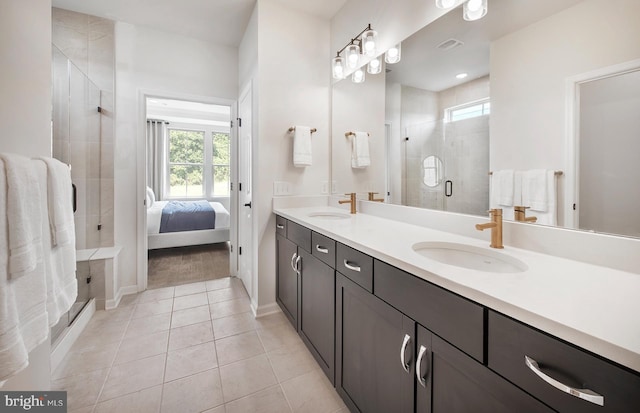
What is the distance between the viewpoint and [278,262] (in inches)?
89.5

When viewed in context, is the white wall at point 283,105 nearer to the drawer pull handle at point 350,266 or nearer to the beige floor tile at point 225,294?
the beige floor tile at point 225,294

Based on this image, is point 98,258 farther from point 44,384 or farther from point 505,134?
point 505,134

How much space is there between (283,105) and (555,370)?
2280 millimetres

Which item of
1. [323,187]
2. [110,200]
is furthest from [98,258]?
[323,187]

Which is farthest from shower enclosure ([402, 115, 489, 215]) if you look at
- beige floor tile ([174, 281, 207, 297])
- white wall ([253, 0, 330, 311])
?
A: beige floor tile ([174, 281, 207, 297])

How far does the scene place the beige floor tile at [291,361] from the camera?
A: 1.59m

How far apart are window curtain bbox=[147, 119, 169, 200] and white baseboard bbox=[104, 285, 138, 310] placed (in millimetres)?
3682

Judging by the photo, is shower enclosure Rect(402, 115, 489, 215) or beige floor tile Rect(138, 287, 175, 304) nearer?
shower enclosure Rect(402, 115, 489, 215)

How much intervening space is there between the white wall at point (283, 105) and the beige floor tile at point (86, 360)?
1.03 metres

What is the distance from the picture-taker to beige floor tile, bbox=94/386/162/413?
1315 millimetres

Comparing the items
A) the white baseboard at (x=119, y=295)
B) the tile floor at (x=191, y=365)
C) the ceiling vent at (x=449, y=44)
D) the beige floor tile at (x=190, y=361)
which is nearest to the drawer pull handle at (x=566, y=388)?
the tile floor at (x=191, y=365)

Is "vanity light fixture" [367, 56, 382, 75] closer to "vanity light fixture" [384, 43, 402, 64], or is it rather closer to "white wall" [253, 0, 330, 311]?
"vanity light fixture" [384, 43, 402, 64]

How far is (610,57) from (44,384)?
8.35 ft

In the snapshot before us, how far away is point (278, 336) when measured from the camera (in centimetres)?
197
